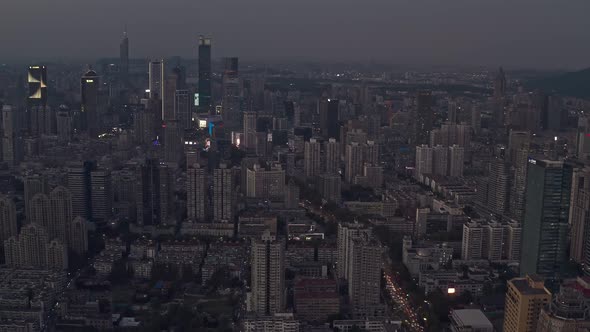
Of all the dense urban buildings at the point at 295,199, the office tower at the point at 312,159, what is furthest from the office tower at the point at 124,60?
the office tower at the point at 312,159

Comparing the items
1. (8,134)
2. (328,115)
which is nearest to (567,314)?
(328,115)

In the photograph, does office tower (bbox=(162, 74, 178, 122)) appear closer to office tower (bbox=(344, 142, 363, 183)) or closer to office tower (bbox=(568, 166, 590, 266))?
office tower (bbox=(344, 142, 363, 183))

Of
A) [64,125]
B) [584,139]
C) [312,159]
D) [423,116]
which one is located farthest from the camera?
[64,125]

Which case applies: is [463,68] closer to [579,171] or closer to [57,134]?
[579,171]

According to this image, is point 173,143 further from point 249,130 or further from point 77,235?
point 77,235

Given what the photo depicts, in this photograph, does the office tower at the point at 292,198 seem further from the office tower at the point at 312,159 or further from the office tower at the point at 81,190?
the office tower at the point at 81,190

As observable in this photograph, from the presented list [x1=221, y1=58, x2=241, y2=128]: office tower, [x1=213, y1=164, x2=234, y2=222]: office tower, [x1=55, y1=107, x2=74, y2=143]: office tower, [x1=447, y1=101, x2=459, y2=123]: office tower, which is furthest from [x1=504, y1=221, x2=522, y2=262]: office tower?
[x1=55, y1=107, x2=74, y2=143]: office tower

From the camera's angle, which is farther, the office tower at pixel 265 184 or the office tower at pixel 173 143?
the office tower at pixel 173 143
